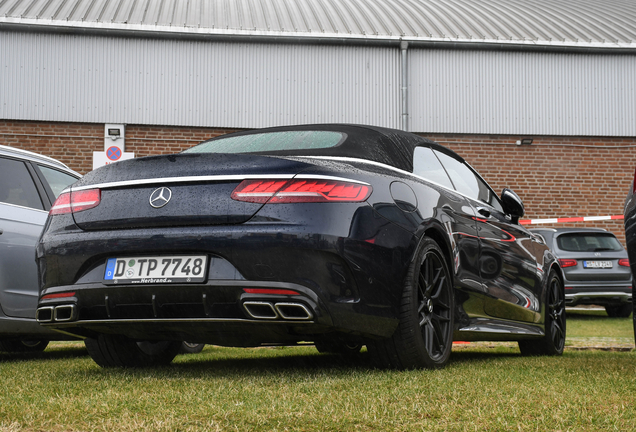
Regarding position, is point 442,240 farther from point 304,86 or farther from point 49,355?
point 304,86

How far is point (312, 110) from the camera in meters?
16.9

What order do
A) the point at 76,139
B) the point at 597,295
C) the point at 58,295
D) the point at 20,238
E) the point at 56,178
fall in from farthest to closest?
the point at 76,139 < the point at 597,295 < the point at 56,178 < the point at 20,238 < the point at 58,295

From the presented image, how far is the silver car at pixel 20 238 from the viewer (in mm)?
5160

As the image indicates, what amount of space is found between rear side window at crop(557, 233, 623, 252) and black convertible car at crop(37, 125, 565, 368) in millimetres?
9767

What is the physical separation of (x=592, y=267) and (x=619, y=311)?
1367 millimetres

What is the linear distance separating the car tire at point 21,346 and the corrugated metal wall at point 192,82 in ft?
34.7

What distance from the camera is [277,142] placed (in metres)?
4.29

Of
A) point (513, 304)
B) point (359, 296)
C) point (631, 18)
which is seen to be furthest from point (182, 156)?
point (631, 18)

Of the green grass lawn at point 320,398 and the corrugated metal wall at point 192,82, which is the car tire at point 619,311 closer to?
the corrugated metal wall at point 192,82

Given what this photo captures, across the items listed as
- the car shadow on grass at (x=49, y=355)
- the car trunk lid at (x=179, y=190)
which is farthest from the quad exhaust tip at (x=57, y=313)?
the car shadow on grass at (x=49, y=355)

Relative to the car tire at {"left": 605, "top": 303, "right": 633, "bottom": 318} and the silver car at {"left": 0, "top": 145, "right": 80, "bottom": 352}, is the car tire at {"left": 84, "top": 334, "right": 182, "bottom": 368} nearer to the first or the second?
the silver car at {"left": 0, "top": 145, "right": 80, "bottom": 352}

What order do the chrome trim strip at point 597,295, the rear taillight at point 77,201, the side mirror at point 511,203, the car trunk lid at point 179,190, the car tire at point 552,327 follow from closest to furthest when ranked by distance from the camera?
1. the car trunk lid at point 179,190
2. the rear taillight at point 77,201
3. the side mirror at point 511,203
4. the car tire at point 552,327
5. the chrome trim strip at point 597,295

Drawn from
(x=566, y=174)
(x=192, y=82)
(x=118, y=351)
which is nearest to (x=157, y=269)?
(x=118, y=351)

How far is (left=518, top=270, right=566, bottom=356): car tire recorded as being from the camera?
588 centimetres
